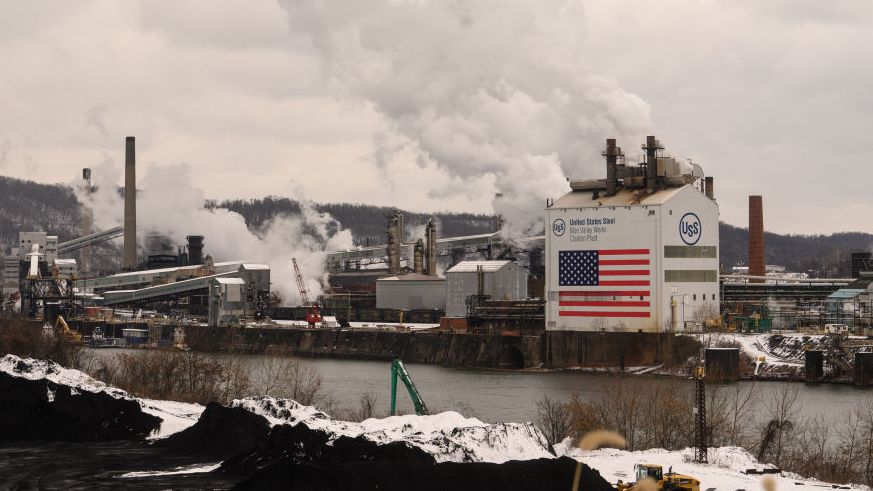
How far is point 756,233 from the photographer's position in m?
80.9

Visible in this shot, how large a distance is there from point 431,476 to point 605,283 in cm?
→ 4457

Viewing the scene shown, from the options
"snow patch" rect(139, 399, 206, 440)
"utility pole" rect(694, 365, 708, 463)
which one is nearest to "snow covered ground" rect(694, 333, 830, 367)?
"utility pole" rect(694, 365, 708, 463)

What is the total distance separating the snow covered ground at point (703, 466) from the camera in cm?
2461

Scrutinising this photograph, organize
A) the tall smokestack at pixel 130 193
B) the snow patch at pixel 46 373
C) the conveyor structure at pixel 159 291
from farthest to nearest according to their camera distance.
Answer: the tall smokestack at pixel 130 193 → the conveyor structure at pixel 159 291 → the snow patch at pixel 46 373

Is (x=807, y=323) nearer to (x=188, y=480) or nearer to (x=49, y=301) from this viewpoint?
(x=188, y=480)

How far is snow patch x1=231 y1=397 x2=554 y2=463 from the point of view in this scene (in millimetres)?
23844

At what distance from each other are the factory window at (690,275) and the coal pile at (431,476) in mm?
42733

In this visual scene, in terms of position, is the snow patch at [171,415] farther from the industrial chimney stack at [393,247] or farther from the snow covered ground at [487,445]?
the industrial chimney stack at [393,247]

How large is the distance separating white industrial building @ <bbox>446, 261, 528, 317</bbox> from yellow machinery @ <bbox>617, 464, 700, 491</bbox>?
53.2 m

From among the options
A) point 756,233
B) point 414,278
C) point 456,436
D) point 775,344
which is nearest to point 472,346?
point 775,344

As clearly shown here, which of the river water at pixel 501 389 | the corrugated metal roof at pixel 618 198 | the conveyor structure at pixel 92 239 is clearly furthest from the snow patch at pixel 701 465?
the conveyor structure at pixel 92 239

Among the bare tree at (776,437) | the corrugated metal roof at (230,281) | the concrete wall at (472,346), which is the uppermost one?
the corrugated metal roof at (230,281)

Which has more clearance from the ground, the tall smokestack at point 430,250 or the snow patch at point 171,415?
the tall smokestack at point 430,250

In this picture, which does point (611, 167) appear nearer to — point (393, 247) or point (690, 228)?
point (690, 228)
